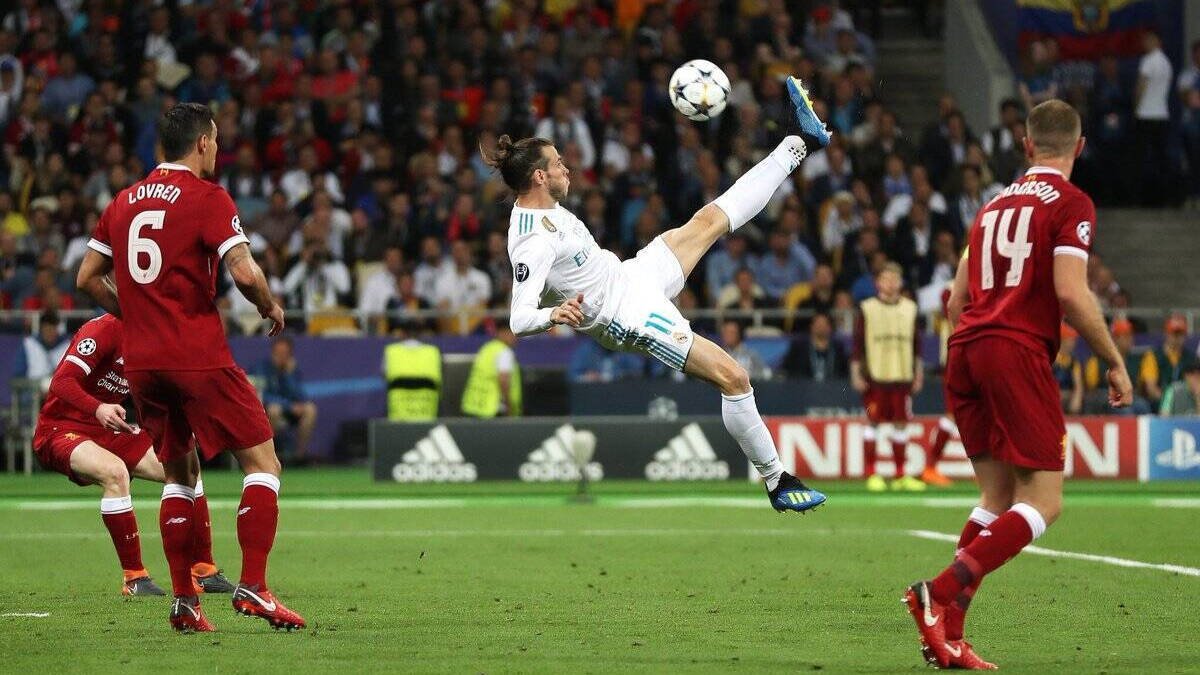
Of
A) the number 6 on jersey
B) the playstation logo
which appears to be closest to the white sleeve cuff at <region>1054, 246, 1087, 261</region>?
the number 6 on jersey

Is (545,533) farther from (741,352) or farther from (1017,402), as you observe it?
(1017,402)

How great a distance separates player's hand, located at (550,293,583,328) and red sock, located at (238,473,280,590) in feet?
5.32

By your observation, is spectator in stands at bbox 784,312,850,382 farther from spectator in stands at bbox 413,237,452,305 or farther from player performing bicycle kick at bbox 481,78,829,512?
player performing bicycle kick at bbox 481,78,829,512

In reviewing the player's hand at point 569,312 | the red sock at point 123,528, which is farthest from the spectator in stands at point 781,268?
the player's hand at point 569,312

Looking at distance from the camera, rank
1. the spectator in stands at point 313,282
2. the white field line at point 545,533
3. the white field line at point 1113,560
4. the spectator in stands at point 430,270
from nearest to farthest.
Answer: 1. the white field line at point 1113,560
2. the white field line at point 545,533
3. the spectator in stands at point 313,282
4. the spectator in stands at point 430,270

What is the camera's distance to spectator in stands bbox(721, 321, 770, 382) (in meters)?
21.7

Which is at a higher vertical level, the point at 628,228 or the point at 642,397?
the point at 628,228

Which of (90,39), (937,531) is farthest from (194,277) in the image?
(90,39)

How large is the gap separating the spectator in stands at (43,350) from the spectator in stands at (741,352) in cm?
790

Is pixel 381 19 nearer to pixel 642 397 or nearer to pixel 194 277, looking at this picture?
pixel 642 397

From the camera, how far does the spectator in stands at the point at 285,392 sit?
22.8m

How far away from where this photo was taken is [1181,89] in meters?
26.6

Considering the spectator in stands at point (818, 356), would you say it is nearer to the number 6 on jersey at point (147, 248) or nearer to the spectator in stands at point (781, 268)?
the spectator in stands at point (781, 268)

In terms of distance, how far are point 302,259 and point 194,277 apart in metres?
14.7
